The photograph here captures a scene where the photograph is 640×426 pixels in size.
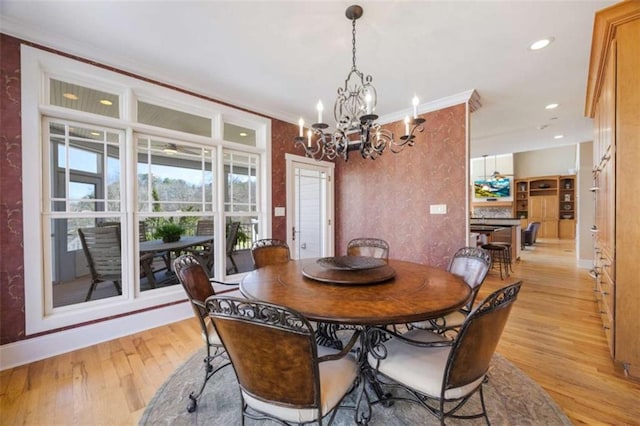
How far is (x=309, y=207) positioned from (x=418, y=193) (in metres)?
1.81

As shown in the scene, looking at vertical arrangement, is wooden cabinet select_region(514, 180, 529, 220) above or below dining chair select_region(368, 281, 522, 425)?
above

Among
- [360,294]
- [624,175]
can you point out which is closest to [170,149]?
[360,294]

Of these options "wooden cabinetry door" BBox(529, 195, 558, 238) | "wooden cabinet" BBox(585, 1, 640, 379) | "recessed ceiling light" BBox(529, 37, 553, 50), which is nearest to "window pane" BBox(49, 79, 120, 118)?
"recessed ceiling light" BBox(529, 37, 553, 50)

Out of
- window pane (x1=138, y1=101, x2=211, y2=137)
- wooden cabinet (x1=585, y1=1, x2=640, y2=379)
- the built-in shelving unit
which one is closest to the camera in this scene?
wooden cabinet (x1=585, y1=1, x2=640, y2=379)

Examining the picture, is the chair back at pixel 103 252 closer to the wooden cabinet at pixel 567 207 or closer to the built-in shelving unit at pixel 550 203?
the built-in shelving unit at pixel 550 203

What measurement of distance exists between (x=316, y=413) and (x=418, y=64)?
3011 mm

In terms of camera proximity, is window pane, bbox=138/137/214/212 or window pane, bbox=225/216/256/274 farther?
window pane, bbox=225/216/256/274

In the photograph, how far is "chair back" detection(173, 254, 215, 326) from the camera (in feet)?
5.60

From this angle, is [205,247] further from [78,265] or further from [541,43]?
[541,43]

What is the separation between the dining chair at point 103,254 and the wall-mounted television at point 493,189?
11.9m

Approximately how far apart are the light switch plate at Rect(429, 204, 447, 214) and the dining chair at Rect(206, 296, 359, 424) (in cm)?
299

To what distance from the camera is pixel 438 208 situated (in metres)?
3.71

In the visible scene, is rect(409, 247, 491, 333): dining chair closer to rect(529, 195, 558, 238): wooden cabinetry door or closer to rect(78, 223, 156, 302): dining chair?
rect(78, 223, 156, 302): dining chair

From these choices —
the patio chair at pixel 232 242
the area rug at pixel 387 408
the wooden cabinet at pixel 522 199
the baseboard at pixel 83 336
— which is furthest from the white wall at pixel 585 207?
the baseboard at pixel 83 336
